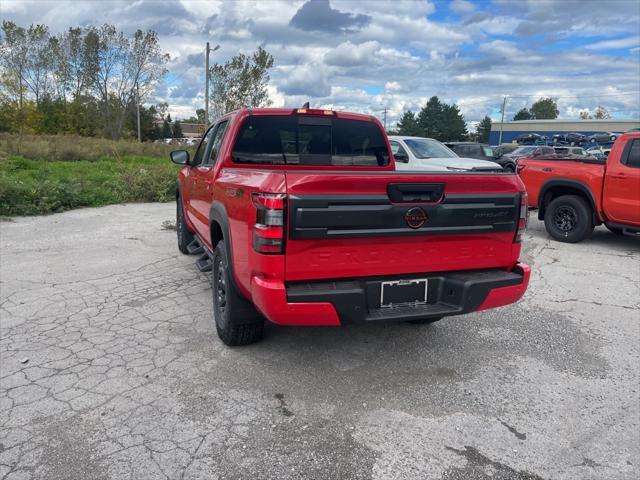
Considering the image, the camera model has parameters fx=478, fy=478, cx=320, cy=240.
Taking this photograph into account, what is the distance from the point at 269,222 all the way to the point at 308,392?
1286 mm

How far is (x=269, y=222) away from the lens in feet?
9.37

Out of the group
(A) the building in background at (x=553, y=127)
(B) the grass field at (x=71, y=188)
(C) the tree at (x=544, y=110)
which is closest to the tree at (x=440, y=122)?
(A) the building in background at (x=553, y=127)

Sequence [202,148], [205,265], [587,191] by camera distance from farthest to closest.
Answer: [587,191]
[202,148]
[205,265]

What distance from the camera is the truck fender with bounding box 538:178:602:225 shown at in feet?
26.5

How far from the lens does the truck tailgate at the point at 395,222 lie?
288 cm

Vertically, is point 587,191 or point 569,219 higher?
point 587,191

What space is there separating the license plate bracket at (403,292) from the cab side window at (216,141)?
233 cm

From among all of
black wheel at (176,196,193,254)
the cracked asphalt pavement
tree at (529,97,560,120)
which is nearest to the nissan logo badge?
the cracked asphalt pavement

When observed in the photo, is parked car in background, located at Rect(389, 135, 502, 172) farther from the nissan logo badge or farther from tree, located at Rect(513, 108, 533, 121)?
tree, located at Rect(513, 108, 533, 121)

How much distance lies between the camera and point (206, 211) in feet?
15.5

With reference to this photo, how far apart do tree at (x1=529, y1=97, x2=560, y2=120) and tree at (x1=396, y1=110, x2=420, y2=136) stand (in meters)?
39.6

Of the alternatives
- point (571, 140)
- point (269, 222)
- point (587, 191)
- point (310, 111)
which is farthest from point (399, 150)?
point (571, 140)

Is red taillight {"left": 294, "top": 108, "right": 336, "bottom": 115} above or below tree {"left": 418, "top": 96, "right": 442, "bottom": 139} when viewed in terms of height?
below

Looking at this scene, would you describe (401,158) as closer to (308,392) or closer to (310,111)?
(310,111)
